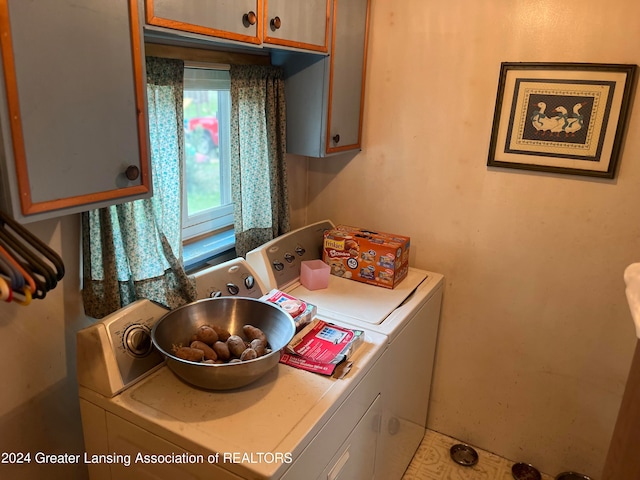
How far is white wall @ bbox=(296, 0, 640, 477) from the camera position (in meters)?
1.79

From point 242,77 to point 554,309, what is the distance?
60.1 inches

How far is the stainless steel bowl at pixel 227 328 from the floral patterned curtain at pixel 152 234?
7 cm

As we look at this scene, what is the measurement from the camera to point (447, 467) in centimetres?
220

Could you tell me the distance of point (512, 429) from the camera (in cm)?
221

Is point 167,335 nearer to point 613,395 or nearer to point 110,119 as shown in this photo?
point 110,119

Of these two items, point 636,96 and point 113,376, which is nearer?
point 113,376

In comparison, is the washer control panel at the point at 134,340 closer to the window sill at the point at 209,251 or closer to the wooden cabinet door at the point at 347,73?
the window sill at the point at 209,251

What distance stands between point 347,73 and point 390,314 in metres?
0.97

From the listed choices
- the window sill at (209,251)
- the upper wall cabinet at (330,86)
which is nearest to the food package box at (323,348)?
the window sill at (209,251)

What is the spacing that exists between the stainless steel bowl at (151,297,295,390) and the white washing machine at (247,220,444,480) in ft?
0.96

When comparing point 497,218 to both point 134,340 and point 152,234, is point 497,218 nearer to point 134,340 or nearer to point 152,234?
point 152,234

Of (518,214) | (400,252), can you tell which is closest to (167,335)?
(400,252)

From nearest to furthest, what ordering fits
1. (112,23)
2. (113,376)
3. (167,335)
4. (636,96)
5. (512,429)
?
(112,23)
(113,376)
(167,335)
(636,96)
(512,429)

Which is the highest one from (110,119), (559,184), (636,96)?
(636,96)
